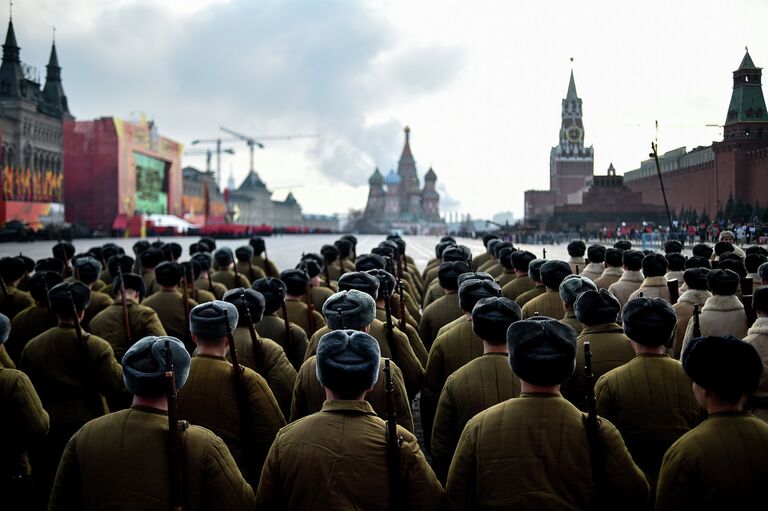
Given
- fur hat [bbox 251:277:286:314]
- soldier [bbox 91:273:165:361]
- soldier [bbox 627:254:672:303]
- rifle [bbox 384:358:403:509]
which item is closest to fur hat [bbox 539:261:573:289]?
soldier [bbox 627:254:672:303]

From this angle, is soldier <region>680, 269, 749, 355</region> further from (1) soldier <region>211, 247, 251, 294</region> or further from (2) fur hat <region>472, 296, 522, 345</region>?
(1) soldier <region>211, 247, 251, 294</region>

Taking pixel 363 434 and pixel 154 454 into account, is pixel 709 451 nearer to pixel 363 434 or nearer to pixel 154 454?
pixel 363 434

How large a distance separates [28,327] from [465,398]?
14.4 feet

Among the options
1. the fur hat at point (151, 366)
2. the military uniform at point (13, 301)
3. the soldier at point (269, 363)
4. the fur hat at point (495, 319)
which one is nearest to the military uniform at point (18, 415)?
the soldier at point (269, 363)

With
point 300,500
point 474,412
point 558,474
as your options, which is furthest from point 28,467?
point 558,474

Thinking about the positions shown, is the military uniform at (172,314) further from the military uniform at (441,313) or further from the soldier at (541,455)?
the soldier at (541,455)

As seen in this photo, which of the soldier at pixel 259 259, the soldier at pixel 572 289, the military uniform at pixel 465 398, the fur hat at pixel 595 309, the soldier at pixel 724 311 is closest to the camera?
the military uniform at pixel 465 398

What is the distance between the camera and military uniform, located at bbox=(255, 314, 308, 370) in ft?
19.1

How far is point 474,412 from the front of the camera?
144 inches

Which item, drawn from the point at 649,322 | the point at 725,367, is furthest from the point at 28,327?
the point at 725,367

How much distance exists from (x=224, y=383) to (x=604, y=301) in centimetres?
231

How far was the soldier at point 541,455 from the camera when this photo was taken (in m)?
2.78

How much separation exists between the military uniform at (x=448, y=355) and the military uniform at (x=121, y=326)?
2436mm

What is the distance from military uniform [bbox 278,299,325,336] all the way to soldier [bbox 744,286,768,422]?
354cm
